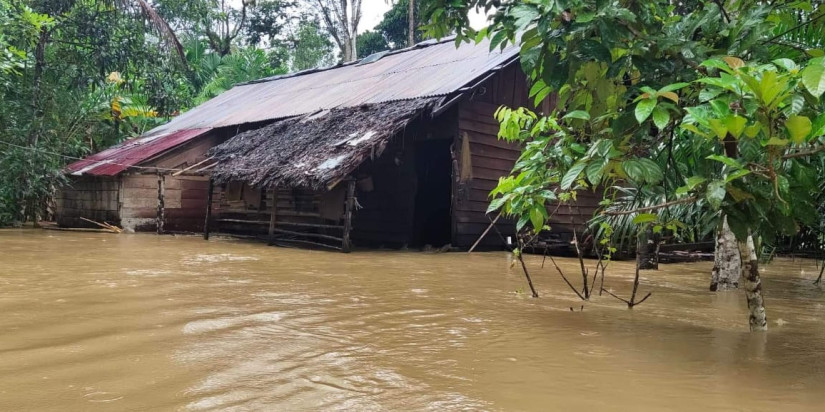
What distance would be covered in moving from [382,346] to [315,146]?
24.6ft

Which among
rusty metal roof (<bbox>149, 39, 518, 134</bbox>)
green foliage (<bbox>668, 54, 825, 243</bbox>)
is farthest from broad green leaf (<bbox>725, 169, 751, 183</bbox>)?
rusty metal roof (<bbox>149, 39, 518, 134</bbox>)

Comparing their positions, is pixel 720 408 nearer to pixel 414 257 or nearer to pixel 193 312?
pixel 193 312

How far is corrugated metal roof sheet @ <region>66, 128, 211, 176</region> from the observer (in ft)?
43.2

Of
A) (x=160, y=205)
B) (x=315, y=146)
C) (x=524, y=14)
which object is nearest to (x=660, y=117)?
(x=524, y=14)

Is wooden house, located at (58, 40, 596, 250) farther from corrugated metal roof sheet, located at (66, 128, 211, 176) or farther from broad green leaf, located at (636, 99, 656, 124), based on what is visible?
broad green leaf, located at (636, 99, 656, 124)

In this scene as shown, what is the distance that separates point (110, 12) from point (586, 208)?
37.2 feet

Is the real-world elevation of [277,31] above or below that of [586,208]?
above

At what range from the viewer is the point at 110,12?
1410 cm

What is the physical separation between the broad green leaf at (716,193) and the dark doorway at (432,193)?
9.39 metres

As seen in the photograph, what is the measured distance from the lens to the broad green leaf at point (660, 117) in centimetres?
243

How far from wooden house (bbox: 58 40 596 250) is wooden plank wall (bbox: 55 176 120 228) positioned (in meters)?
0.04

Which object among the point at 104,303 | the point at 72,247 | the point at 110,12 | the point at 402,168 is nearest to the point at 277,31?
the point at 110,12

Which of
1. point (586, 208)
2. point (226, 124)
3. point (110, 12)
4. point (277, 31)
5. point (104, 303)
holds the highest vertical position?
point (277, 31)

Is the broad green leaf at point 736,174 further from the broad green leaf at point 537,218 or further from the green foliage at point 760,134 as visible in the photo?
the broad green leaf at point 537,218
